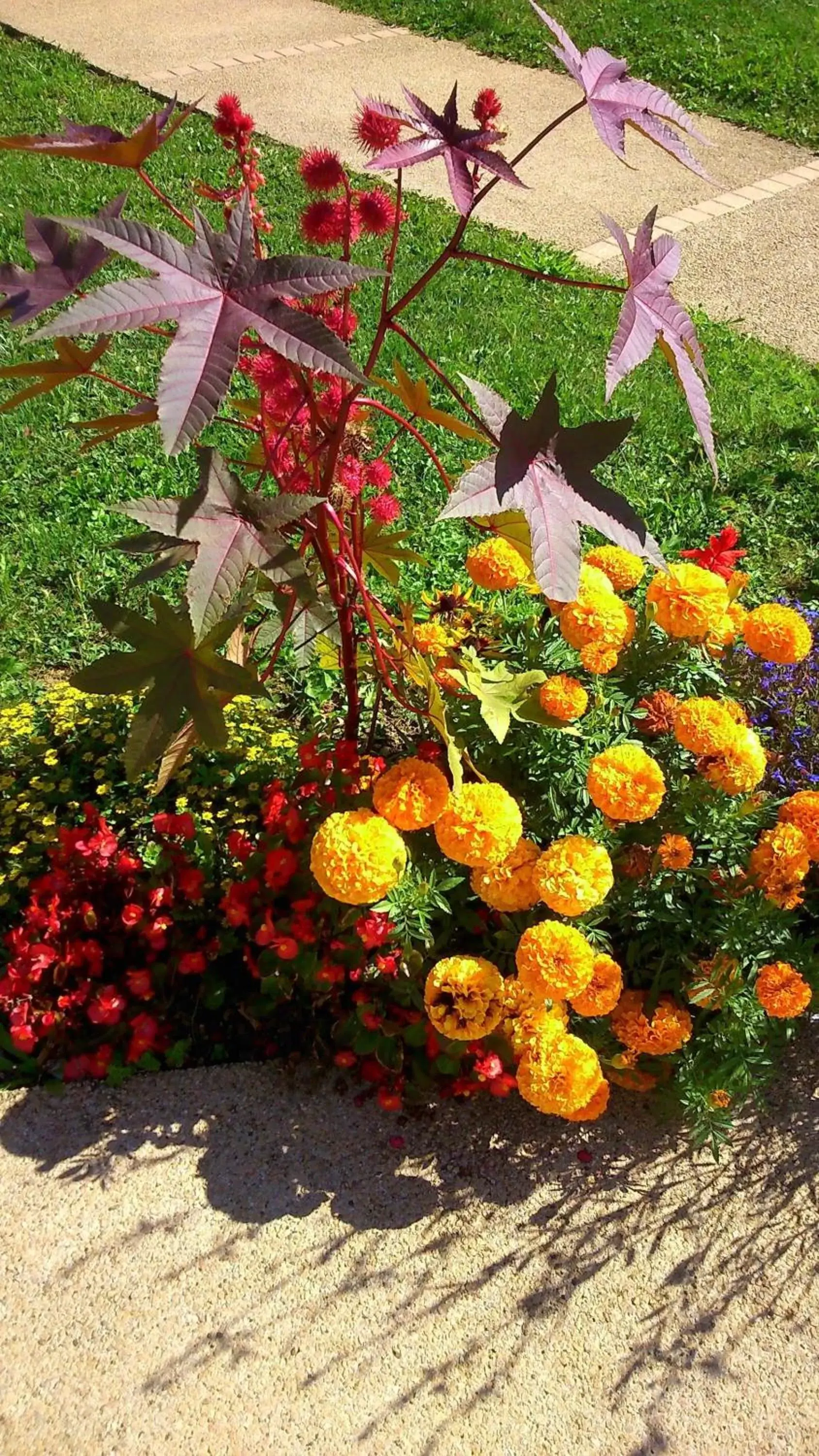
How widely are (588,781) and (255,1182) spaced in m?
1.02

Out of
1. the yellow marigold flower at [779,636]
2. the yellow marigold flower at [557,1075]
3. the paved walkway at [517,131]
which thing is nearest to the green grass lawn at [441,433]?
the paved walkway at [517,131]

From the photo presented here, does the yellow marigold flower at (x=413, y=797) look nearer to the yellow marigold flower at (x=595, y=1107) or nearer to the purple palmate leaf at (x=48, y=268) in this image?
the yellow marigold flower at (x=595, y=1107)

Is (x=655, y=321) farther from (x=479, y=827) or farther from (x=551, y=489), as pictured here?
(x=479, y=827)

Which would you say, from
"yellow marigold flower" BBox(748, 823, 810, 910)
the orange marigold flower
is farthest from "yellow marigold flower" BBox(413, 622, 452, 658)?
"yellow marigold flower" BBox(748, 823, 810, 910)

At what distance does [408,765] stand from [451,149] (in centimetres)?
100

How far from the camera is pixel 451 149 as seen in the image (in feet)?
5.16

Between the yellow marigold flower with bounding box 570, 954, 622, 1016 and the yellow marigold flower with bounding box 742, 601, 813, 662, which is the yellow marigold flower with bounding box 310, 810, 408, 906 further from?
the yellow marigold flower with bounding box 742, 601, 813, 662

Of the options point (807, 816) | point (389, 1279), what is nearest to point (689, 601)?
point (807, 816)

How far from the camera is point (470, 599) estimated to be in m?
3.06

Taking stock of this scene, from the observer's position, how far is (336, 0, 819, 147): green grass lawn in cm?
759

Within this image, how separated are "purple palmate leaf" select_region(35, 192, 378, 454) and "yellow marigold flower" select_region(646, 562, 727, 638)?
0.97m

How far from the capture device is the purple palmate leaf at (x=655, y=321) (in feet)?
5.02

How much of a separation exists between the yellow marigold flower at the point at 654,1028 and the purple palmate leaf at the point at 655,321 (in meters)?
1.08

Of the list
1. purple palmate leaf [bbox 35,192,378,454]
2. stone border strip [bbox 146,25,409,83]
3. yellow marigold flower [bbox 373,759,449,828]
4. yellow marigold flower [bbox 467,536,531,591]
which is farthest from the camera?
stone border strip [bbox 146,25,409,83]
